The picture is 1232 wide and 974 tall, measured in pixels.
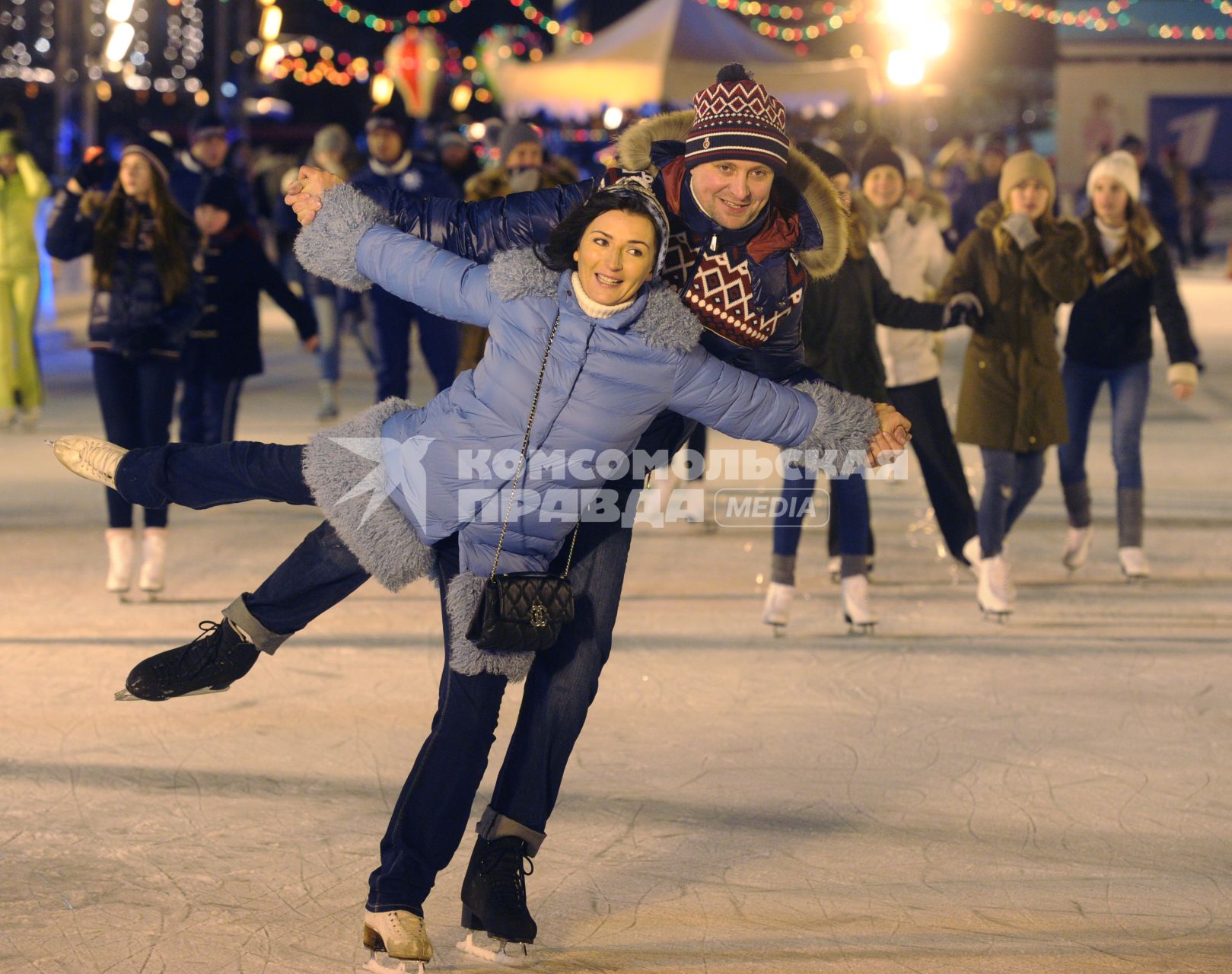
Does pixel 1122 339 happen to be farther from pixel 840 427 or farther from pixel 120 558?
pixel 120 558

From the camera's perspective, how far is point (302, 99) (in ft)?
200

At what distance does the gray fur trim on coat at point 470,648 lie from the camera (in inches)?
131

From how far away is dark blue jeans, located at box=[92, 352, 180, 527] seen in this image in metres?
6.42

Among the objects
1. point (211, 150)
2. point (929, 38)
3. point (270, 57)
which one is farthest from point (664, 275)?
point (270, 57)

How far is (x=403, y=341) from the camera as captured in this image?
940cm

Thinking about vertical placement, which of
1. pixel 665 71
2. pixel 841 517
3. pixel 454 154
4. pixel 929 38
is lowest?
pixel 841 517

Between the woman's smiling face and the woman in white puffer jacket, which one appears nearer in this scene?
the woman's smiling face

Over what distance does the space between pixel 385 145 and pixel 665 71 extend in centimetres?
972

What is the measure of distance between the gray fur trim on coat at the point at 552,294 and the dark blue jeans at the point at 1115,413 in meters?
3.99

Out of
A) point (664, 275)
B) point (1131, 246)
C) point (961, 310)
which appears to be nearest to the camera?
point (664, 275)

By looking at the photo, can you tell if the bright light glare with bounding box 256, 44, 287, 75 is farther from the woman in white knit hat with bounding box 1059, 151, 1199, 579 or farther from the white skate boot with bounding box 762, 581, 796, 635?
the white skate boot with bounding box 762, 581, 796, 635

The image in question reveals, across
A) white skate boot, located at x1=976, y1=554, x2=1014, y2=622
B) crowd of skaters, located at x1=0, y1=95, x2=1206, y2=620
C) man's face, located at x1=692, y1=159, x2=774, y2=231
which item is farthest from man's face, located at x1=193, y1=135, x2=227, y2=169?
man's face, located at x1=692, y1=159, x2=774, y2=231

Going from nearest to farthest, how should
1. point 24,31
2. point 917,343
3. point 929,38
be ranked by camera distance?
point 917,343 < point 929,38 < point 24,31

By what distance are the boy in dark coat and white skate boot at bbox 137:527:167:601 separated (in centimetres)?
160
